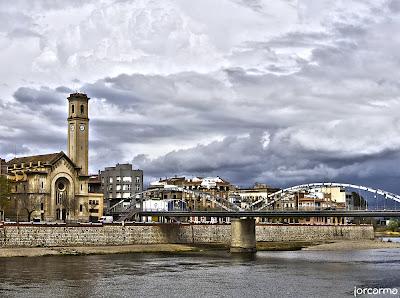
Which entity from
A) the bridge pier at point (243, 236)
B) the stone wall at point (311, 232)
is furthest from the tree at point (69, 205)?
the stone wall at point (311, 232)

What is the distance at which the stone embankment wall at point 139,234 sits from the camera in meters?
108

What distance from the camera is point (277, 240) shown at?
154 meters

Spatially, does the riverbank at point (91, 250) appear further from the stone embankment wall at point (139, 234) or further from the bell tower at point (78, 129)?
the bell tower at point (78, 129)

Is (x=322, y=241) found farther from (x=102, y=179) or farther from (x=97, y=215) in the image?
(x=102, y=179)

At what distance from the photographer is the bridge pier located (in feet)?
396

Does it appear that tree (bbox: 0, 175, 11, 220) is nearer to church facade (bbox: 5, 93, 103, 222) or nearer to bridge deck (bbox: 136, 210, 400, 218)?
church facade (bbox: 5, 93, 103, 222)

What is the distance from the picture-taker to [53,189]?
13975 centimetres

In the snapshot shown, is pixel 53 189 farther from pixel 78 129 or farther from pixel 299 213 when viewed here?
pixel 299 213

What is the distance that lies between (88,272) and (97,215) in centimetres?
7267

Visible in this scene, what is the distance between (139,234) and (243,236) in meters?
17.5

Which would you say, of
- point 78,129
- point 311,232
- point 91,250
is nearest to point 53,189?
point 78,129

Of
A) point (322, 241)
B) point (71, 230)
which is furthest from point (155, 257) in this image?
point (322, 241)

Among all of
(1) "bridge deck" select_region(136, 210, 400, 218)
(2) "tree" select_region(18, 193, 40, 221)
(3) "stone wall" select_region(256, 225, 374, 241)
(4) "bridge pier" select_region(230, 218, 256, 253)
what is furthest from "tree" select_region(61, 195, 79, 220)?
(3) "stone wall" select_region(256, 225, 374, 241)

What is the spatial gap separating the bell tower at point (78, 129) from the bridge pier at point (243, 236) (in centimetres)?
4269
